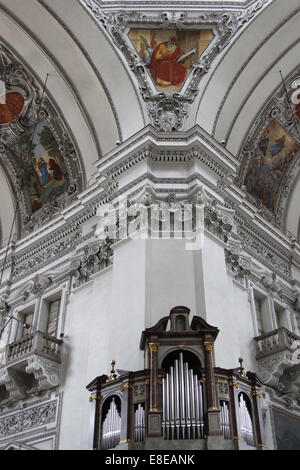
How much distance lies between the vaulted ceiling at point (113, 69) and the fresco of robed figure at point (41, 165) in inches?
31.3

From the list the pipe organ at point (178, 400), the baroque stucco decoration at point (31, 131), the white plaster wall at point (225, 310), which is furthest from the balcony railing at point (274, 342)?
→ the baroque stucco decoration at point (31, 131)

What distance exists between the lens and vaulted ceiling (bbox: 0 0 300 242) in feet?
42.2

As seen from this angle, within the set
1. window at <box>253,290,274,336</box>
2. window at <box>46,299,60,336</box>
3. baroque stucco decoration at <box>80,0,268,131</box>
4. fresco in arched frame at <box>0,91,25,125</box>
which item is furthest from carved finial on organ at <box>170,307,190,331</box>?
fresco in arched frame at <box>0,91,25,125</box>

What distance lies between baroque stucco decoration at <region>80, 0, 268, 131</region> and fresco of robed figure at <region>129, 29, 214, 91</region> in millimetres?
122

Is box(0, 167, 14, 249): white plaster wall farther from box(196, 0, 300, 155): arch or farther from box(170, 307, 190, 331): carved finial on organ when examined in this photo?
box(170, 307, 190, 331): carved finial on organ

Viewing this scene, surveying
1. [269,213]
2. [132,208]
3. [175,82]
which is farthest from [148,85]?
[269,213]

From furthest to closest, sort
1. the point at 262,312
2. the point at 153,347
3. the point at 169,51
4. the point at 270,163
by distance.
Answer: the point at 270,163 → the point at 169,51 → the point at 262,312 → the point at 153,347

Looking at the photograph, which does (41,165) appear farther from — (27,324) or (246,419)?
(246,419)

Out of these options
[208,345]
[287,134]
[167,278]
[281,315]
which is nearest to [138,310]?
[167,278]

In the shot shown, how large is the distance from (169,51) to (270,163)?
13.8 ft

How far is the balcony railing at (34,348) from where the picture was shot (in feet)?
34.9

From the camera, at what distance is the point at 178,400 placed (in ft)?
24.2

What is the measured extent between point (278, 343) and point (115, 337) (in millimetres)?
3507

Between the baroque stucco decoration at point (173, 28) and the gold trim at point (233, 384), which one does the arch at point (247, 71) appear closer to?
the baroque stucco decoration at point (173, 28)
